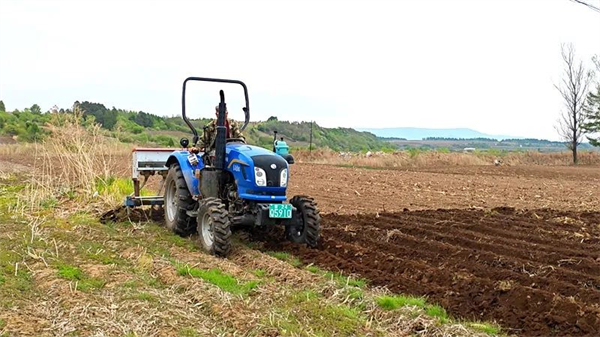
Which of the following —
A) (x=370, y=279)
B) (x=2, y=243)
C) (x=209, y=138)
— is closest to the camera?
(x=370, y=279)

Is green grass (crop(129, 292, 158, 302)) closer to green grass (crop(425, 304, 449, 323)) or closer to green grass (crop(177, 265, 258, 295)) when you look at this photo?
green grass (crop(177, 265, 258, 295))

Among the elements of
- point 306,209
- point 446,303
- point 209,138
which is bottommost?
point 446,303

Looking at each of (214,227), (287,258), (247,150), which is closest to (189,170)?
(247,150)

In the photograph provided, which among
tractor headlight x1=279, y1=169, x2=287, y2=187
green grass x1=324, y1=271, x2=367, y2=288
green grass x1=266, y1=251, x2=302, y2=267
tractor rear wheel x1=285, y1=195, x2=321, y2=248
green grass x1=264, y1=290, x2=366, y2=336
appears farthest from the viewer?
tractor rear wheel x1=285, y1=195, x2=321, y2=248

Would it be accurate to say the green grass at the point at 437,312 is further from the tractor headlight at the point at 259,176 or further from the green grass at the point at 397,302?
the tractor headlight at the point at 259,176

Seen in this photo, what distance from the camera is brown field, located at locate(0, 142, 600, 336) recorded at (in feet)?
18.4

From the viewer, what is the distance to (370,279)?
6.68 metres

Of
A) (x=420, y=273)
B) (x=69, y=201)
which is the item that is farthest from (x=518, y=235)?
(x=69, y=201)

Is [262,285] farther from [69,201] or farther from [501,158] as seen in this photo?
[501,158]

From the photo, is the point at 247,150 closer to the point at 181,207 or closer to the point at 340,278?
the point at 181,207

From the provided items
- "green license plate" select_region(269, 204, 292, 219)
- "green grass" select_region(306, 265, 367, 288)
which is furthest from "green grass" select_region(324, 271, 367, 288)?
"green license plate" select_region(269, 204, 292, 219)

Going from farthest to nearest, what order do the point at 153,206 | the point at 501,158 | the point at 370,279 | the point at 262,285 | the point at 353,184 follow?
the point at 501,158, the point at 353,184, the point at 153,206, the point at 370,279, the point at 262,285

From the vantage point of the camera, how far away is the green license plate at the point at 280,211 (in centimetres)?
792

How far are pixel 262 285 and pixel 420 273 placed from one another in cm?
169
